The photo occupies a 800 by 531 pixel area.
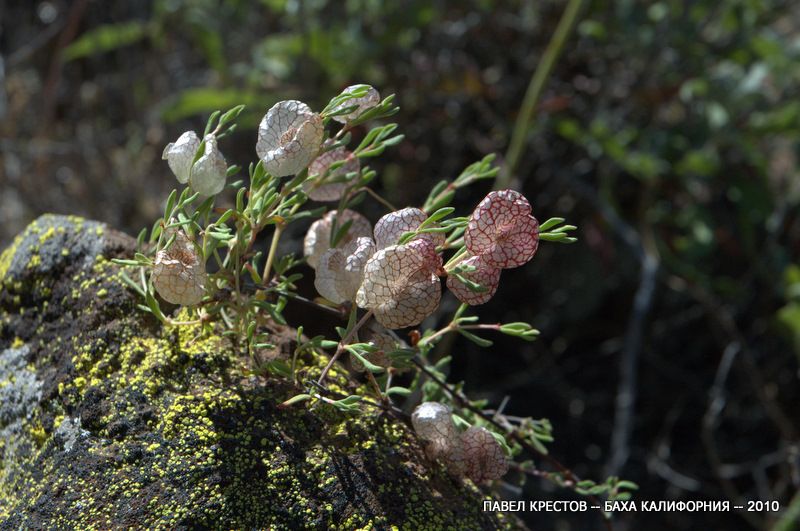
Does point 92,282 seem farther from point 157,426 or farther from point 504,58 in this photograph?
point 504,58

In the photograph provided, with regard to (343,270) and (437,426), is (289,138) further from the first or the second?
(437,426)

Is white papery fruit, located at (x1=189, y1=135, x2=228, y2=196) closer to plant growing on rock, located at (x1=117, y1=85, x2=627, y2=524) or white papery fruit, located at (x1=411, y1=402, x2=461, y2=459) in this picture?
plant growing on rock, located at (x1=117, y1=85, x2=627, y2=524)

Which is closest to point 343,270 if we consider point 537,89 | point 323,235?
point 323,235

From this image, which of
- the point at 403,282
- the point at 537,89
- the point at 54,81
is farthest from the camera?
the point at 54,81

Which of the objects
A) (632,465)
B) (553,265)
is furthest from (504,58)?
(632,465)

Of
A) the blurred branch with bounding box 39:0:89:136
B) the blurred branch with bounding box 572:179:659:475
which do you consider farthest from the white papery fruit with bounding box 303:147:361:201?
the blurred branch with bounding box 39:0:89:136

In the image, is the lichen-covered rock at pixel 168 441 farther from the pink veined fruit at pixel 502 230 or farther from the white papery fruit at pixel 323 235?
the pink veined fruit at pixel 502 230
